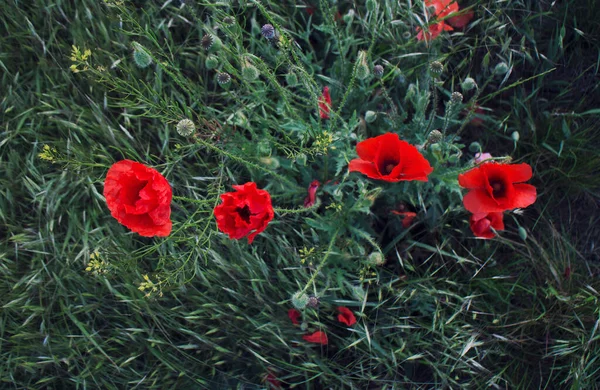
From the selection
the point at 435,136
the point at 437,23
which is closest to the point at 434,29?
the point at 437,23

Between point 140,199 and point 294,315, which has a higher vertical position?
point 140,199

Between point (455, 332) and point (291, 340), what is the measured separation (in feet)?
1.87

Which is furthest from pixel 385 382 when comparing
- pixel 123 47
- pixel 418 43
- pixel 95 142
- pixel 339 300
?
pixel 123 47

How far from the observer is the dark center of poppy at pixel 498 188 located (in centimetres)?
154

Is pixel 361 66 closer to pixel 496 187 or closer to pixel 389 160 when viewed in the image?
pixel 389 160

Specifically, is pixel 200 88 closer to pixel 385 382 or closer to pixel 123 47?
pixel 123 47

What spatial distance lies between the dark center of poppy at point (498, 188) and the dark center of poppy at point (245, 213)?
26.9 inches

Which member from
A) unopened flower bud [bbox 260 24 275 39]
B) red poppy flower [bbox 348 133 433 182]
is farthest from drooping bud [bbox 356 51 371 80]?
unopened flower bud [bbox 260 24 275 39]

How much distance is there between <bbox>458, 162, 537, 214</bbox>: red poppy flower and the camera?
151 centimetres

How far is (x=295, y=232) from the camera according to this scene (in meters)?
1.97

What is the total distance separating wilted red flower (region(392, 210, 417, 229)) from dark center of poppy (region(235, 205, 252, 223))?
608 mm

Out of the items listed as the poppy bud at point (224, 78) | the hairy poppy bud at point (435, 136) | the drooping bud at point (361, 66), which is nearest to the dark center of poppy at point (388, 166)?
the hairy poppy bud at point (435, 136)

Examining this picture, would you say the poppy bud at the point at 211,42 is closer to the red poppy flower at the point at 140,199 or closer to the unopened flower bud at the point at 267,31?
the unopened flower bud at the point at 267,31

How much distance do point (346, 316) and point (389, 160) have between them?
2.13ft
